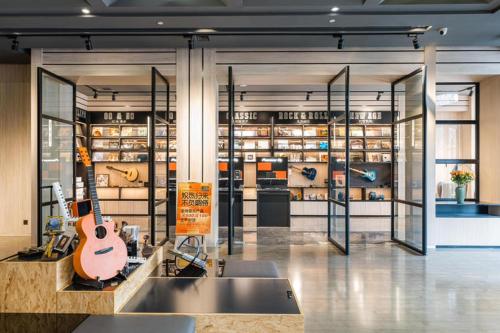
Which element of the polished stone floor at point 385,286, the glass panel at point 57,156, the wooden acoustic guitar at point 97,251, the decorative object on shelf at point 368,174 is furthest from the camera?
the decorative object on shelf at point 368,174

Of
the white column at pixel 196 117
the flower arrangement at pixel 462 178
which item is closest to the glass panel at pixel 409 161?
the flower arrangement at pixel 462 178

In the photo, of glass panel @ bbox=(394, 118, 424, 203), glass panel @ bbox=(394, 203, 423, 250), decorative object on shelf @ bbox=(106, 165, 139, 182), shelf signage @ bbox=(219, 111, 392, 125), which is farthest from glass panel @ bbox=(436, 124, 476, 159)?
decorative object on shelf @ bbox=(106, 165, 139, 182)

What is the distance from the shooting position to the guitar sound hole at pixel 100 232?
251 centimetres

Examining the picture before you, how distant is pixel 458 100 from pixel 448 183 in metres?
1.76

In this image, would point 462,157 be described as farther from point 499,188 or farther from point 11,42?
point 11,42

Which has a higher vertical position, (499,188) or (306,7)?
(306,7)

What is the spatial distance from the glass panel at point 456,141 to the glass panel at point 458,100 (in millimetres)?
266

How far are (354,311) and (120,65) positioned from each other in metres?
5.60

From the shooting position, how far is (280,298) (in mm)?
2414

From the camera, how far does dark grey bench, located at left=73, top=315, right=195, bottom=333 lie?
75.0 inches

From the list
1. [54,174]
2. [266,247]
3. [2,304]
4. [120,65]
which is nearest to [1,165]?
[54,174]

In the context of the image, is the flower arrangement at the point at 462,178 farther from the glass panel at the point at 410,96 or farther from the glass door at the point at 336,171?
the glass door at the point at 336,171

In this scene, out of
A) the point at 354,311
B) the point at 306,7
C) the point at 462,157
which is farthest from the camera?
the point at 462,157

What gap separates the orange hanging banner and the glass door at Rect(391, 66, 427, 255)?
355cm
